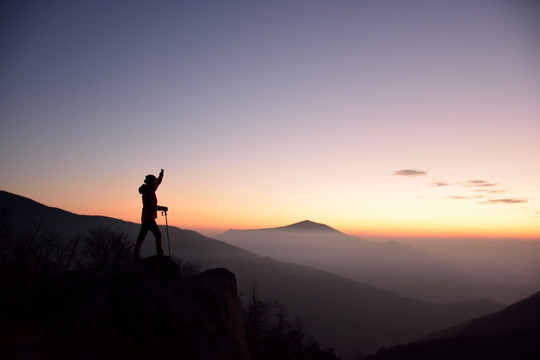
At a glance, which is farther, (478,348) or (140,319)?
(478,348)

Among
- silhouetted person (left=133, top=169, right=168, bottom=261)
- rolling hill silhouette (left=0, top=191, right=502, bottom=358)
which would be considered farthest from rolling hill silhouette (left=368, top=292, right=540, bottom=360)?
rolling hill silhouette (left=0, top=191, right=502, bottom=358)

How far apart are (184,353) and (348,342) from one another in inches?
5855

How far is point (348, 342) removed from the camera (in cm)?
13312

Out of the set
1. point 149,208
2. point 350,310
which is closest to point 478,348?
point 149,208

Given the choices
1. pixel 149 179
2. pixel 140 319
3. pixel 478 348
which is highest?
pixel 149 179

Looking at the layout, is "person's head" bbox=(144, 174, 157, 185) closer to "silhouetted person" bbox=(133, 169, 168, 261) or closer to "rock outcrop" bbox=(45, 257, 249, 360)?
"silhouetted person" bbox=(133, 169, 168, 261)

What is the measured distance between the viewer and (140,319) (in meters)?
8.46

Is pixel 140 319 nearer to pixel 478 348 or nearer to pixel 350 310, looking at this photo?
pixel 478 348

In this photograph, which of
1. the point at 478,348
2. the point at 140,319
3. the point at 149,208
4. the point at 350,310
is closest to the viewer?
the point at 140,319

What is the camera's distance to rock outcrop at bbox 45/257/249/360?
328 inches

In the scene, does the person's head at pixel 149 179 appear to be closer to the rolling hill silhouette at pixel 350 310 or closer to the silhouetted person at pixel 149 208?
the silhouetted person at pixel 149 208

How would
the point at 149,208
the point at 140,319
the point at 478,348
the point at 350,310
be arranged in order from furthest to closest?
the point at 350,310 < the point at 478,348 < the point at 149,208 < the point at 140,319

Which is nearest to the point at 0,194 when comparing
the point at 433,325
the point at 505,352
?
the point at 505,352

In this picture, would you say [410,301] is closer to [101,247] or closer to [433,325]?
[433,325]
